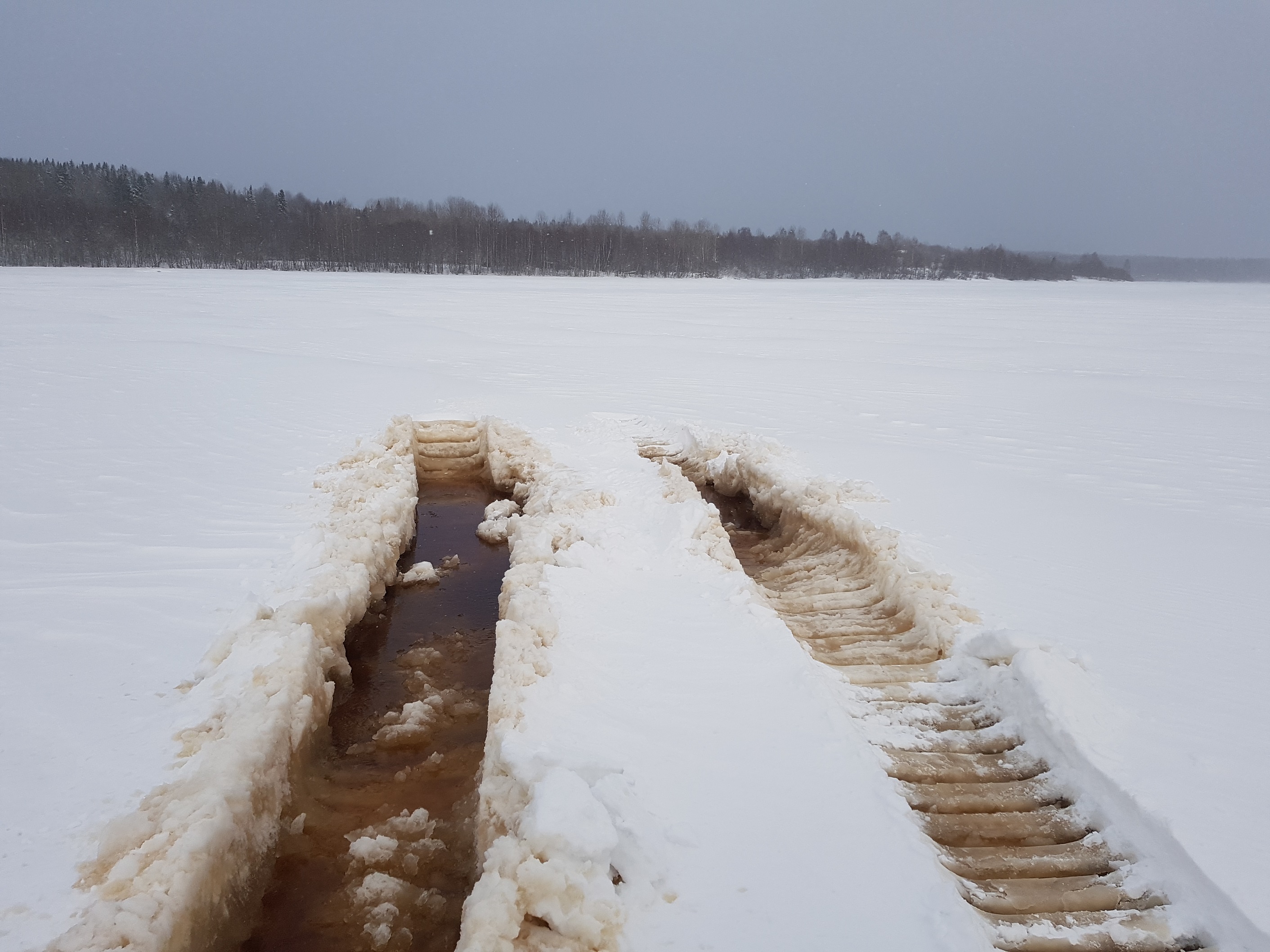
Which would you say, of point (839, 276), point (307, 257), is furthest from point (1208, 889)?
point (839, 276)

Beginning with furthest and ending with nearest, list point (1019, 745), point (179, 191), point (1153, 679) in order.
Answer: point (179, 191) < point (1153, 679) < point (1019, 745)

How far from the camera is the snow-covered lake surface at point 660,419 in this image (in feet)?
10.4

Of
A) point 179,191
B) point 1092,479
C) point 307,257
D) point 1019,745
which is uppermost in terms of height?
point 179,191

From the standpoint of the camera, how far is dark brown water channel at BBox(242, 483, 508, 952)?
297cm

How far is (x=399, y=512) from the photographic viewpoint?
22.3 feet

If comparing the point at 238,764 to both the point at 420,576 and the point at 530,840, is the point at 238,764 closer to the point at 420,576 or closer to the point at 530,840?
the point at 530,840

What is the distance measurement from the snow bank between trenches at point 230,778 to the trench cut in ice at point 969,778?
115 inches

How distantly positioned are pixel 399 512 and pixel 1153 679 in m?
6.03

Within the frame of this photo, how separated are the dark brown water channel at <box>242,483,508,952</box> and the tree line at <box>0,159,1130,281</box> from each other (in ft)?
185

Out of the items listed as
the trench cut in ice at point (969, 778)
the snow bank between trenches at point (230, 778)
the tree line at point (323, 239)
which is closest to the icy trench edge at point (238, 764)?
the snow bank between trenches at point (230, 778)

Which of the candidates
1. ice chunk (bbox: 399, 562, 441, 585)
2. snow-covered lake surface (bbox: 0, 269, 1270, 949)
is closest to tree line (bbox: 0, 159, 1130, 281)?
snow-covered lake surface (bbox: 0, 269, 1270, 949)

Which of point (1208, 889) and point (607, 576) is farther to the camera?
point (607, 576)

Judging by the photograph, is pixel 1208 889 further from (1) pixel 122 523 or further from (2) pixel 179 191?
(2) pixel 179 191

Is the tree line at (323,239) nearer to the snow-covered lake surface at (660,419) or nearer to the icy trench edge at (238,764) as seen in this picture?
the snow-covered lake surface at (660,419)
